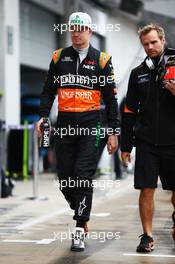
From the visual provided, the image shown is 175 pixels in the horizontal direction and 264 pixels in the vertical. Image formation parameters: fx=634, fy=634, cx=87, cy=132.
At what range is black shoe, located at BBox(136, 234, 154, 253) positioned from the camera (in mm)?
5516

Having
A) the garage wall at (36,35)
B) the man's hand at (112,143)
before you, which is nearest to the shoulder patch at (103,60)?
the man's hand at (112,143)

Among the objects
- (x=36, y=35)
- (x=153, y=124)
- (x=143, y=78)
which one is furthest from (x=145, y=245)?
(x=36, y=35)

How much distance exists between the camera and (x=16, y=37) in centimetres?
1527

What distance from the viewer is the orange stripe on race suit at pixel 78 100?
5715mm

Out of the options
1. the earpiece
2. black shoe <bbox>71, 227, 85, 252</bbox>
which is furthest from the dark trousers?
the earpiece

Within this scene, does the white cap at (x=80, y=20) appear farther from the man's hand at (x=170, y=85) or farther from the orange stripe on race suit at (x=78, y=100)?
the man's hand at (x=170, y=85)

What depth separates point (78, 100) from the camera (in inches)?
225

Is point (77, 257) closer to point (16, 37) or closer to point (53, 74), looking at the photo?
point (53, 74)

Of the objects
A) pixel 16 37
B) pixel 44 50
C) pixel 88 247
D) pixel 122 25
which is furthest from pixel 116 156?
pixel 122 25

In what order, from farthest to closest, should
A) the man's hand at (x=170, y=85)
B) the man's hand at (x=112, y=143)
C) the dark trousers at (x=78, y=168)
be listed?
the man's hand at (x=112, y=143)
the dark trousers at (x=78, y=168)
the man's hand at (x=170, y=85)

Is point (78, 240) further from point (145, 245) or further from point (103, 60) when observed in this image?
point (103, 60)

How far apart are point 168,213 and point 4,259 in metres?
3.39

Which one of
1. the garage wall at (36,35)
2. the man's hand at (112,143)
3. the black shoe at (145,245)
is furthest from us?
the garage wall at (36,35)

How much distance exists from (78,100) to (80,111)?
10cm
